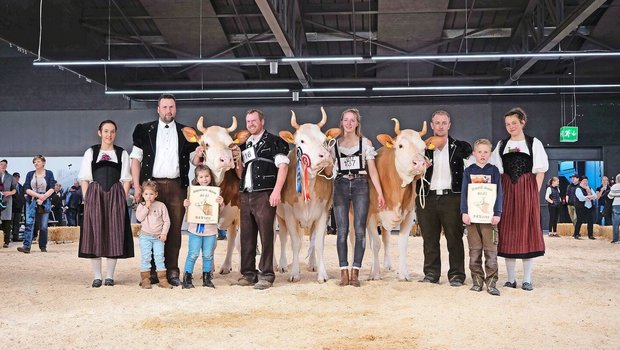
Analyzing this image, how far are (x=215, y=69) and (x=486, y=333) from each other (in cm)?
1480

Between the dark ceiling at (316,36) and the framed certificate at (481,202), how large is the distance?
19.3ft

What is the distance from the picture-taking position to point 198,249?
17.2 ft

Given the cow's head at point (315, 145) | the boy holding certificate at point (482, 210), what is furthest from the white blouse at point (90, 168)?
the boy holding certificate at point (482, 210)

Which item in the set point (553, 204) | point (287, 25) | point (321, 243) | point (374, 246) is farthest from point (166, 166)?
point (553, 204)

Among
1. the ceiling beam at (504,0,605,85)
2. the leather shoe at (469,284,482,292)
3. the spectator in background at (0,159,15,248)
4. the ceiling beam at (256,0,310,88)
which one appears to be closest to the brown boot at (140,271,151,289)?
the leather shoe at (469,284,482,292)

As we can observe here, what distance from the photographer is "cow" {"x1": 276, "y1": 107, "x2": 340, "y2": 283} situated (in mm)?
5305

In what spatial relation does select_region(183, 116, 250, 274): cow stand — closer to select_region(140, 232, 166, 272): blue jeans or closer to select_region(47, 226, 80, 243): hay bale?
select_region(140, 232, 166, 272): blue jeans

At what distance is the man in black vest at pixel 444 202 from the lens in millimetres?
5398

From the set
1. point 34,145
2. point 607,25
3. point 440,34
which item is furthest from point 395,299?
point 34,145

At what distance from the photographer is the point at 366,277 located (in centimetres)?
598

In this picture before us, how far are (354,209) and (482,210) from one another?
1194 millimetres

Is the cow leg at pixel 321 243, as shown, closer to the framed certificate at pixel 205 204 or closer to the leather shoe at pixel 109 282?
the framed certificate at pixel 205 204

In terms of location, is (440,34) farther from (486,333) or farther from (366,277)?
(486,333)

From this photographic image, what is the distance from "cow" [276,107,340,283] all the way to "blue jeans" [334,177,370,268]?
0.23 m
